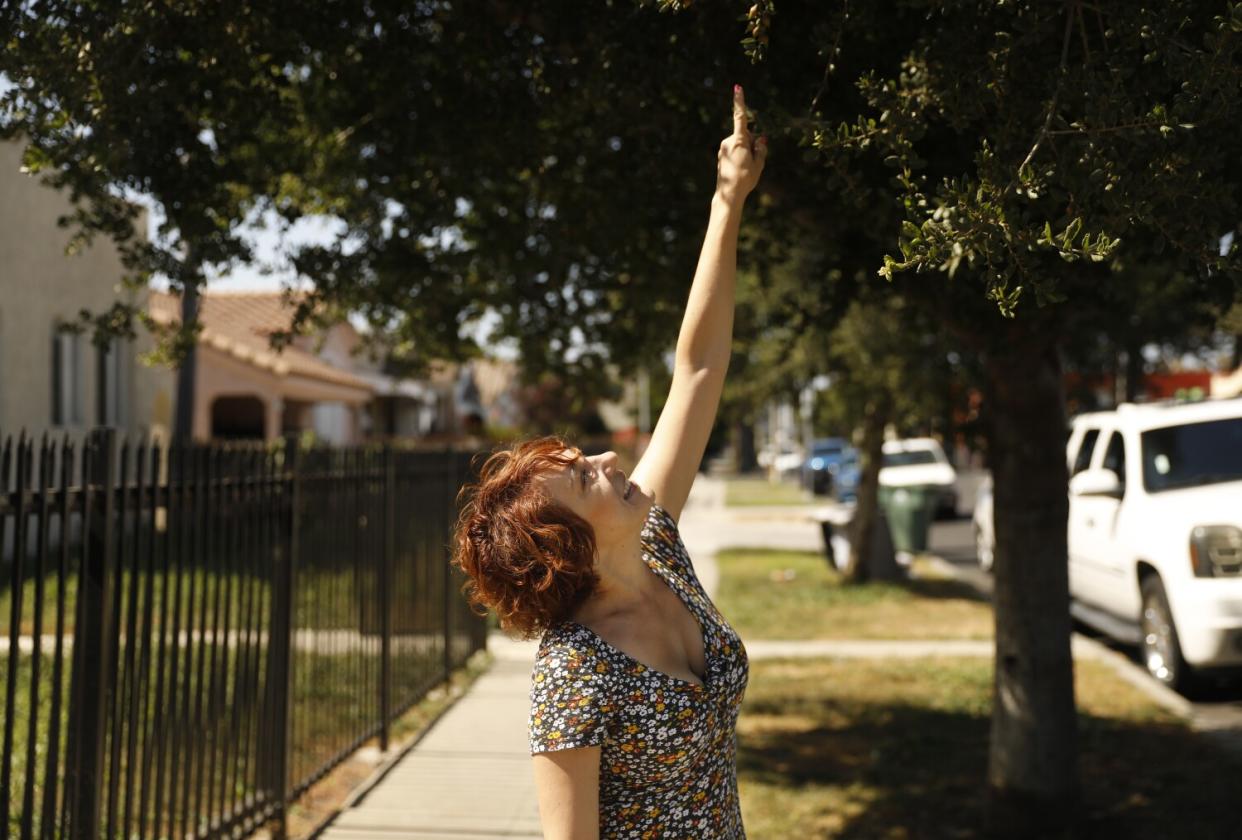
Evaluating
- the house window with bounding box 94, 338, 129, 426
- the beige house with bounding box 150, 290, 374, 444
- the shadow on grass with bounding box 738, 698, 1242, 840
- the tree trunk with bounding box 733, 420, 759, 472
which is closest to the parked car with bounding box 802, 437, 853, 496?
the beige house with bounding box 150, 290, 374, 444

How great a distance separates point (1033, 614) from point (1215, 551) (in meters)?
2.91

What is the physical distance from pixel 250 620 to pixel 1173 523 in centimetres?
595

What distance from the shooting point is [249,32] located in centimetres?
483

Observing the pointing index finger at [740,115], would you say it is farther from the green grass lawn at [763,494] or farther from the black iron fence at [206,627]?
the green grass lawn at [763,494]

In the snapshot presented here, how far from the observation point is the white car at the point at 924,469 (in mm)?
27312

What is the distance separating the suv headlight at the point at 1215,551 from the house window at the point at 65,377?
500 inches

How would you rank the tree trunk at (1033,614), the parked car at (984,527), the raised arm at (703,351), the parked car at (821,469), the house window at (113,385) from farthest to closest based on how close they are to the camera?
1. the parked car at (821,469)
2. the house window at (113,385)
3. the parked car at (984,527)
4. the tree trunk at (1033,614)
5. the raised arm at (703,351)

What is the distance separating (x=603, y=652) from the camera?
2504mm

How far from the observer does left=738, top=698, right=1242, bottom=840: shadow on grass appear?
6.37 m

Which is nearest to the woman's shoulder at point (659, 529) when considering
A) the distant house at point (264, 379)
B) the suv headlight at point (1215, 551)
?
the distant house at point (264, 379)

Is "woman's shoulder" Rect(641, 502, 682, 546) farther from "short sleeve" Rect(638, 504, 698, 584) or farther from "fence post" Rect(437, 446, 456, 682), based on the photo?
"fence post" Rect(437, 446, 456, 682)

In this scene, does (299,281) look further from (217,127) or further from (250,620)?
(250,620)

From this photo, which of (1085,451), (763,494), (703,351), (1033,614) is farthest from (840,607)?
(763,494)

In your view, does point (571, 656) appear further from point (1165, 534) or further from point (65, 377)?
point (65, 377)
